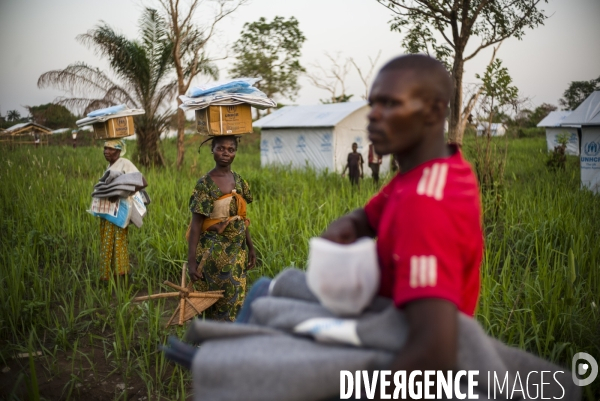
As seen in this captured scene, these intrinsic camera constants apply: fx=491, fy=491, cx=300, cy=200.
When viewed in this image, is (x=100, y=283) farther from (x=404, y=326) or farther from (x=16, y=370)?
(x=404, y=326)

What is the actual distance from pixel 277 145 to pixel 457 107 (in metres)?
9.99

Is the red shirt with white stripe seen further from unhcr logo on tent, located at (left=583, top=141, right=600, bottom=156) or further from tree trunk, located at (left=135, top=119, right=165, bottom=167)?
tree trunk, located at (left=135, top=119, right=165, bottom=167)

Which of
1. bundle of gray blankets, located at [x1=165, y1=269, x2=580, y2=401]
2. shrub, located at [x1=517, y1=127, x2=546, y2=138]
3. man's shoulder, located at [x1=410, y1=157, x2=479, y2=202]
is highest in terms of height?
shrub, located at [x1=517, y1=127, x2=546, y2=138]

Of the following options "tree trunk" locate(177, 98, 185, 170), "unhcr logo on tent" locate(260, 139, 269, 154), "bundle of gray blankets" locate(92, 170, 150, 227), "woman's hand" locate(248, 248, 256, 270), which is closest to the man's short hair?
"woman's hand" locate(248, 248, 256, 270)

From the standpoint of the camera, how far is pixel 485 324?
3061mm

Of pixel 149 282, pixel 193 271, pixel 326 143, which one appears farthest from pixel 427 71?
pixel 326 143

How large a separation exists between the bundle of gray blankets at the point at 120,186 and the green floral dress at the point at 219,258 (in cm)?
158

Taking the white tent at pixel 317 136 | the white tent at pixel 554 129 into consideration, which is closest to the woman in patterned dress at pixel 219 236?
the white tent at pixel 317 136

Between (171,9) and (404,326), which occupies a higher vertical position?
(171,9)

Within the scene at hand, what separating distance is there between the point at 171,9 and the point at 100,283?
36.8 feet

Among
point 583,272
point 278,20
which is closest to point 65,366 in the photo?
point 583,272

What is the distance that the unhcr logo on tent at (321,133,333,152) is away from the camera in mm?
16509

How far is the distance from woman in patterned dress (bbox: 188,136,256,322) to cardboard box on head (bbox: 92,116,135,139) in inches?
70.4

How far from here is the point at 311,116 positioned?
1772cm
